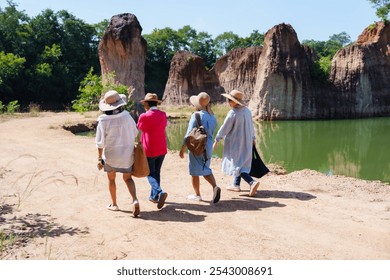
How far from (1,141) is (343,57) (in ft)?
74.2

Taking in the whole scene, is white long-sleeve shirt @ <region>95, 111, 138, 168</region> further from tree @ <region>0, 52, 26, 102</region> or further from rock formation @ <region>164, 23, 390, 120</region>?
tree @ <region>0, 52, 26, 102</region>

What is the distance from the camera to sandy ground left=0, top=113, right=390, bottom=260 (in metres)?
4.07

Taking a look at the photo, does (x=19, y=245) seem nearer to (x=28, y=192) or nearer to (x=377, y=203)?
(x=28, y=192)

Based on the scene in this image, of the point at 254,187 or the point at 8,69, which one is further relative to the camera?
the point at 8,69

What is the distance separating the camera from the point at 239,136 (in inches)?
247

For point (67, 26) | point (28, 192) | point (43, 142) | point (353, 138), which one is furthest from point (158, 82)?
point (28, 192)

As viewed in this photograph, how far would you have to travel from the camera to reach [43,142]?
12.2m

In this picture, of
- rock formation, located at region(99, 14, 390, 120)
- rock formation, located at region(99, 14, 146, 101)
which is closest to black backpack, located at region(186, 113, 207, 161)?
rock formation, located at region(99, 14, 146, 101)

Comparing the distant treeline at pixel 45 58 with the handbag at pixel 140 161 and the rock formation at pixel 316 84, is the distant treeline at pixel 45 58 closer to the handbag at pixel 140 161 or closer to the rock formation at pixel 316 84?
the rock formation at pixel 316 84

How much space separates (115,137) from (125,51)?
19816 mm

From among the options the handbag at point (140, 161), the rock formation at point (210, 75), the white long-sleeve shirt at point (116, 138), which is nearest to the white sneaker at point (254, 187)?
the handbag at point (140, 161)

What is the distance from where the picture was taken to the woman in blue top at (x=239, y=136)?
6207mm

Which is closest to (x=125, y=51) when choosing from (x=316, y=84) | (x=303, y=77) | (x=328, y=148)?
(x=303, y=77)

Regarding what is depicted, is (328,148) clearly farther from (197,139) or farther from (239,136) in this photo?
(197,139)
